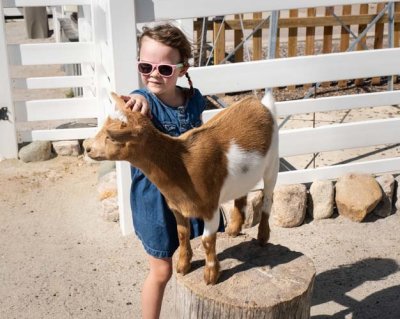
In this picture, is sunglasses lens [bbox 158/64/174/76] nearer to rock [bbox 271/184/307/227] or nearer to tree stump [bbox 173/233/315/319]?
tree stump [bbox 173/233/315/319]

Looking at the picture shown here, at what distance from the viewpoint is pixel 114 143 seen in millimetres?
1896

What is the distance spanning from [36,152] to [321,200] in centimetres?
255

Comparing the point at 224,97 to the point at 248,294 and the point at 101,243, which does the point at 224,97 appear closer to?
the point at 101,243

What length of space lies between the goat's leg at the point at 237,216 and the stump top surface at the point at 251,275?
4cm

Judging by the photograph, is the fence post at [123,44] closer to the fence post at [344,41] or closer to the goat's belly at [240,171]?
the goat's belly at [240,171]

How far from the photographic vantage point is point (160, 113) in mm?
2338

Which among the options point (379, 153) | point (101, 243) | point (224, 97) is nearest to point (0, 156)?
point (101, 243)

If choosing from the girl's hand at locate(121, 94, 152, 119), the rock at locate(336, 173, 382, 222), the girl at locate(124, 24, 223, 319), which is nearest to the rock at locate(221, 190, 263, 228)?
the rock at locate(336, 173, 382, 222)

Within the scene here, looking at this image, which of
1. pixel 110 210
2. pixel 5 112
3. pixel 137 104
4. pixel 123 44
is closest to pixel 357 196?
pixel 110 210

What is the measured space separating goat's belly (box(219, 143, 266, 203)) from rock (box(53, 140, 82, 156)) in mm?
3403

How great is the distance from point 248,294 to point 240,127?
0.60 meters

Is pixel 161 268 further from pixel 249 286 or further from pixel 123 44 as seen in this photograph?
pixel 123 44

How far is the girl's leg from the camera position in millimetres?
2570

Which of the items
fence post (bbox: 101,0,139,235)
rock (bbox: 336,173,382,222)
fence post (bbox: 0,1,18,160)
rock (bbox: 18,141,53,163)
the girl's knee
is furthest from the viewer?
rock (bbox: 18,141,53,163)
